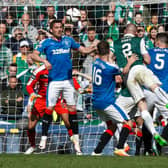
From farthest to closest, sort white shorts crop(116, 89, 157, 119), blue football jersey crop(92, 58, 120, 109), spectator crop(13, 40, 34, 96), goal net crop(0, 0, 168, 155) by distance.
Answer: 1. spectator crop(13, 40, 34, 96)
2. goal net crop(0, 0, 168, 155)
3. white shorts crop(116, 89, 157, 119)
4. blue football jersey crop(92, 58, 120, 109)

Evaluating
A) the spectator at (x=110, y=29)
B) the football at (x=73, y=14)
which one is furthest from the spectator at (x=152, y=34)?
the football at (x=73, y=14)

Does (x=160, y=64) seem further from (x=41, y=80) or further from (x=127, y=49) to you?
(x=41, y=80)

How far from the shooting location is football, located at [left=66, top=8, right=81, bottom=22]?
14087 mm

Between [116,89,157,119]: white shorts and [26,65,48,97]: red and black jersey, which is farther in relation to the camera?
[26,65,48,97]: red and black jersey

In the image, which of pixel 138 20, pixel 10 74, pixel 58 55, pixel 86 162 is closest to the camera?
pixel 86 162

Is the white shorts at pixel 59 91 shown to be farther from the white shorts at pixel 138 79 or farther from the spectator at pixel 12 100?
the spectator at pixel 12 100

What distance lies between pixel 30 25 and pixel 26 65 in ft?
3.04

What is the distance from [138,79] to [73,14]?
13.8 feet

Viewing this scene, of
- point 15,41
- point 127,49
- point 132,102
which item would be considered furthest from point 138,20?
point 132,102

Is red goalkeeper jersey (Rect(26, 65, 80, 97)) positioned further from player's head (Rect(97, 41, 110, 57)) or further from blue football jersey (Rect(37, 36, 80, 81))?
player's head (Rect(97, 41, 110, 57))

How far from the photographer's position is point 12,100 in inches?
532

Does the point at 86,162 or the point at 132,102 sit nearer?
the point at 86,162

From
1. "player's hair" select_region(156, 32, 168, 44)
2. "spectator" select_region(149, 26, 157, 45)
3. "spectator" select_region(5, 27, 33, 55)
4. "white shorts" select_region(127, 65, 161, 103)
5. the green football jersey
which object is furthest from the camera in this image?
"spectator" select_region(5, 27, 33, 55)

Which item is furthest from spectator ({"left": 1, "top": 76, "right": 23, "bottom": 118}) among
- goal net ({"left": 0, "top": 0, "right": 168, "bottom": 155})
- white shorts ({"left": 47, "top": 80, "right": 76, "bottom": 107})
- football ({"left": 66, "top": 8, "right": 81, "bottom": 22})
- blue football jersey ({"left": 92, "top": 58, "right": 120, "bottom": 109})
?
blue football jersey ({"left": 92, "top": 58, "right": 120, "bottom": 109})
